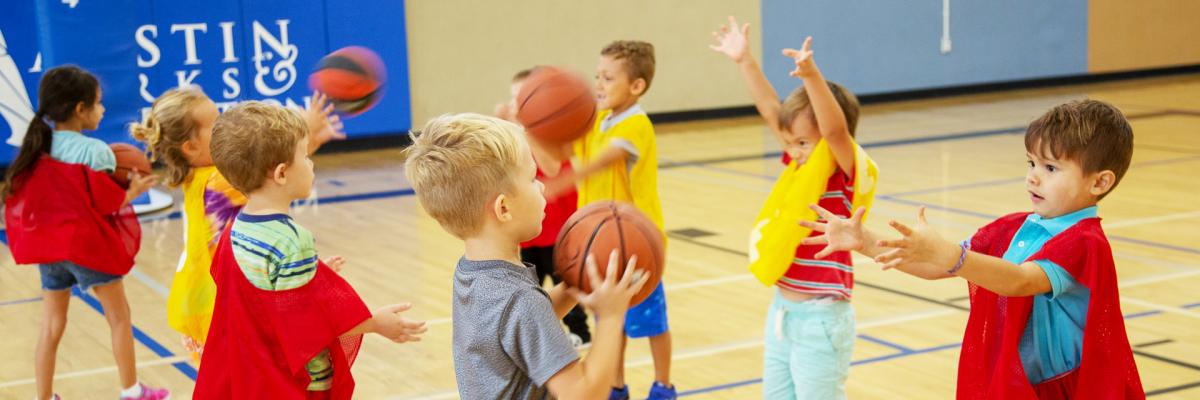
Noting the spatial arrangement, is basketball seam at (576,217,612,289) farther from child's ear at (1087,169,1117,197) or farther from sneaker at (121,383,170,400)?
sneaker at (121,383,170,400)

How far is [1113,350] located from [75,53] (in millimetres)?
8627

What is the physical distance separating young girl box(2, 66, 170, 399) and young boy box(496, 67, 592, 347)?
1401mm

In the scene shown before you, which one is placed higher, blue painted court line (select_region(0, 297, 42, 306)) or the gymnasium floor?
blue painted court line (select_region(0, 297, 42, 306))

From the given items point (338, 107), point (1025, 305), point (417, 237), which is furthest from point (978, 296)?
point (417, 237)

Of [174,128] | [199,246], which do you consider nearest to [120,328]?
[199,246]

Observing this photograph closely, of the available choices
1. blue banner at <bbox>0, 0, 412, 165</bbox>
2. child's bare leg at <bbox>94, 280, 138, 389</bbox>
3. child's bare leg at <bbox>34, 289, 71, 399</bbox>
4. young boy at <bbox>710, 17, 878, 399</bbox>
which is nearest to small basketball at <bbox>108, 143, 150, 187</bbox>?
child's bare leg at <bbox>94, 280, 138, 389</bbox>

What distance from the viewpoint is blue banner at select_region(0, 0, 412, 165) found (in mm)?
9562

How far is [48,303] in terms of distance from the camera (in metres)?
4.59

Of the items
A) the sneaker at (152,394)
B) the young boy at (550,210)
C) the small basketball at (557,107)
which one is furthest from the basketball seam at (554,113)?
the sneaker at (152,394)

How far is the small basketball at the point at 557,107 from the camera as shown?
3.68 m

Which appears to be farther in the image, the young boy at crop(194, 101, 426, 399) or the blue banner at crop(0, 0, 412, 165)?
the blue banner at crop(0, 0, 412, 165)

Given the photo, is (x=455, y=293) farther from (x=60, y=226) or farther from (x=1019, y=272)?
(x=60, y=226)

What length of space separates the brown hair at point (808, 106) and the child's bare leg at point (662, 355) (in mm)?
1055

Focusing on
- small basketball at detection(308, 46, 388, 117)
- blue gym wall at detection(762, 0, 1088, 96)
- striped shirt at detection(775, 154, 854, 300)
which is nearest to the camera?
striped shirt at detection(775, 154, 854, 300)
